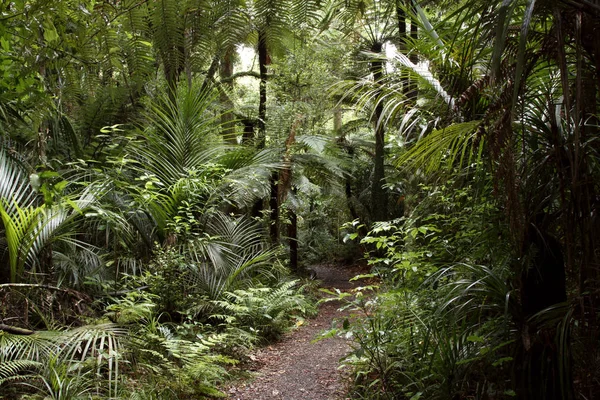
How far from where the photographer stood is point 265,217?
8.47 metres


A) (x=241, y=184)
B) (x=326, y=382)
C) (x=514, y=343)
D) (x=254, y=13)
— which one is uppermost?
(x=254, y=13)

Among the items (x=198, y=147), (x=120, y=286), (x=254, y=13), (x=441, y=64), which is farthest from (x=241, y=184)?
(x=254, y=13)

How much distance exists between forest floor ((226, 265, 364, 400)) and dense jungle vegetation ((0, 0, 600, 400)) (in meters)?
0.22

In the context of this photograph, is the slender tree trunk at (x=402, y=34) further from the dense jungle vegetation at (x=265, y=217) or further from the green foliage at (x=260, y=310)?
the green foliage at (x=260, y=310)

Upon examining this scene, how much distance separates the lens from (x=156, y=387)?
3863mm

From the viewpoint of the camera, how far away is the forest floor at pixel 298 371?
4.41 metres

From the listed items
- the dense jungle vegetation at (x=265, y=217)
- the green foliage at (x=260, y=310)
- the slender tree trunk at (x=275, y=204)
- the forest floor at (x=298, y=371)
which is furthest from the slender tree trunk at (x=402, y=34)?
the slender tree trunk at (x=275, y=204)

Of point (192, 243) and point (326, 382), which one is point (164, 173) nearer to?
point (192, 243)

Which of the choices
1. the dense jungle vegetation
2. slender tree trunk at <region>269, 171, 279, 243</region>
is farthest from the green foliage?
slender tree trunk at <region>269, 171, 279, 243</region>

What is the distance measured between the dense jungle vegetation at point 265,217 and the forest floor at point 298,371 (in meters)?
0.22

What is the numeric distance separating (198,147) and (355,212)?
22.7 feet

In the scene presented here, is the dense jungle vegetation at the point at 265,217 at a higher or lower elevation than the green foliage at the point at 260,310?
higher

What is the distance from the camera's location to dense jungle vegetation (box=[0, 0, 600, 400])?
241cm

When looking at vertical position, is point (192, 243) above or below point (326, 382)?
above
